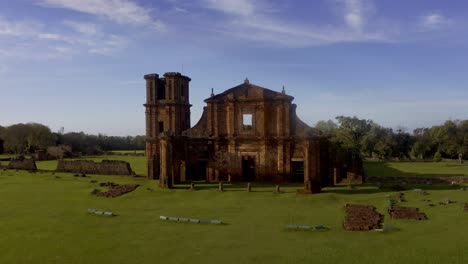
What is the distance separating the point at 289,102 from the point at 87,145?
74.3 m

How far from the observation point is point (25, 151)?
271ft

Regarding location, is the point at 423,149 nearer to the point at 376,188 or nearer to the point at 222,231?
the point at 376,188

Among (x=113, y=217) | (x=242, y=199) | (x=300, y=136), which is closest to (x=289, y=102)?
(x=300, y=136)

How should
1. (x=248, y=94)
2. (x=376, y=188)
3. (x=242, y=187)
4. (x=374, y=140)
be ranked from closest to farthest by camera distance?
(x=376, y=188) → (x=242, y=187) → (x=248, y=94) → (x=374, y=140)

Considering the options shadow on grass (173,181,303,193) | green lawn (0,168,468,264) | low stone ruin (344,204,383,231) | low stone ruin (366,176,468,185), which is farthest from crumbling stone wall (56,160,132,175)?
low stone ruin (344,204,383,231)

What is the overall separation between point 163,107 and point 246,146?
949cm

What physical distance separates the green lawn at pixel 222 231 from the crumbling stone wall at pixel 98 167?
42.8ft

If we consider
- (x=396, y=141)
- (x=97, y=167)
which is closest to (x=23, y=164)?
(x=97, y=167)

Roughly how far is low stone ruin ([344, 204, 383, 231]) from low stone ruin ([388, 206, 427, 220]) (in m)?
0.66

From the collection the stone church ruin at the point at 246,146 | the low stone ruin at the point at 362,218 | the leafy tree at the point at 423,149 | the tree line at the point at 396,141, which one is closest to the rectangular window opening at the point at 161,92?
the stone church ruin at the point at 246,146

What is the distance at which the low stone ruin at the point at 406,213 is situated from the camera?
60.2ft

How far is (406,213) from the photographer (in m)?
19.0

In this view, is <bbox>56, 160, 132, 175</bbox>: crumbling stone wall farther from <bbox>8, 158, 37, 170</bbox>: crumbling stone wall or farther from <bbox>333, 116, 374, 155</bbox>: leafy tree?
<bbox>333, 116, 374, 155</bbox>: leafy tree

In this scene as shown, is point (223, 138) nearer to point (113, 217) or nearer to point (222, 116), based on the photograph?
point (222, 116)
